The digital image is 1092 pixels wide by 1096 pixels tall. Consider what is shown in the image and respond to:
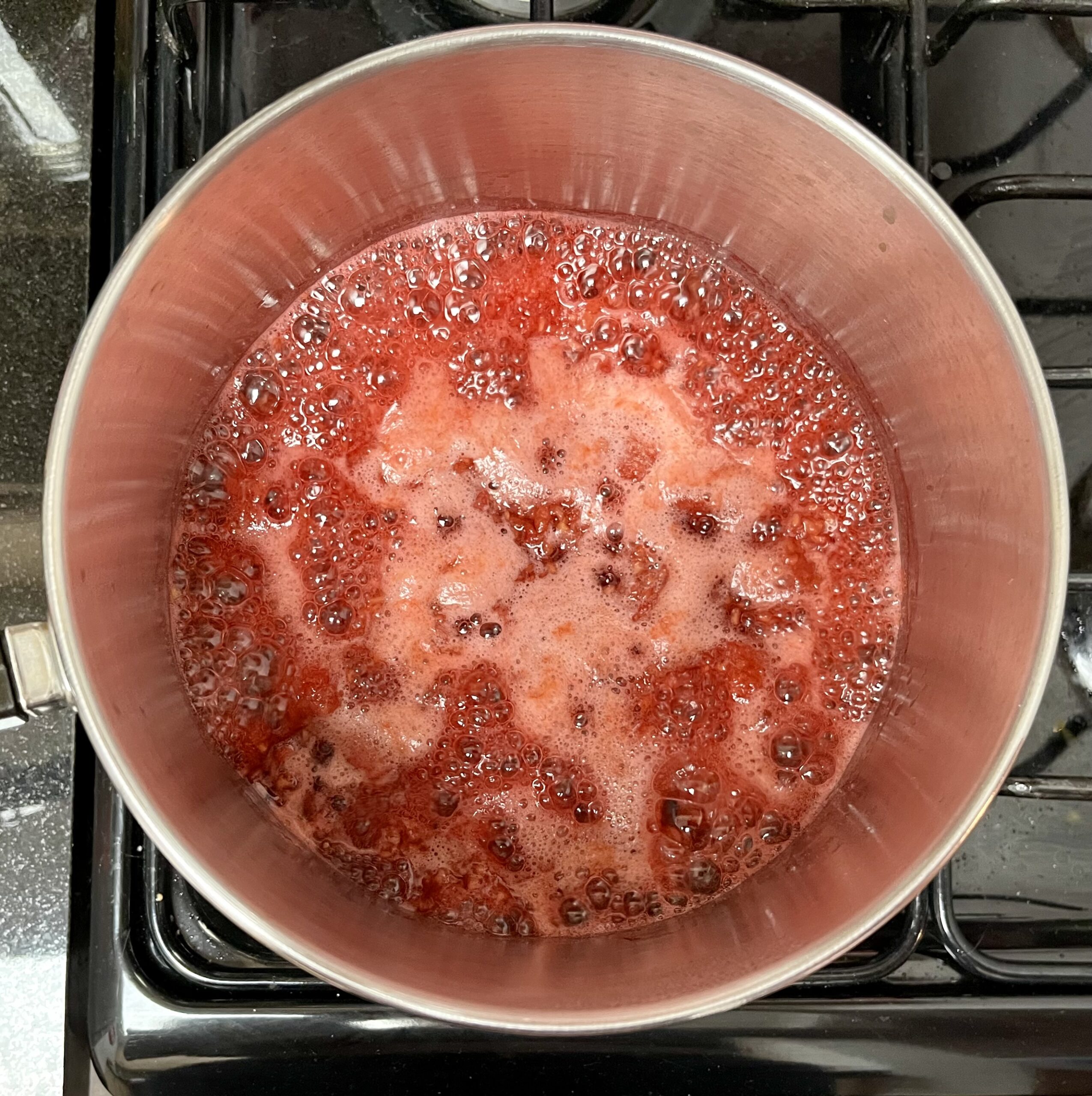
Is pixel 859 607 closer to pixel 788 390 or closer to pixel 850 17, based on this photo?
pixel 788 390

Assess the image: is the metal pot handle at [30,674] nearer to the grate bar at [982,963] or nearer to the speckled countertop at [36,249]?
the speckled countertop at [36,249]

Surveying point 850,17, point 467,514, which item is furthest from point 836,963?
point 850,17

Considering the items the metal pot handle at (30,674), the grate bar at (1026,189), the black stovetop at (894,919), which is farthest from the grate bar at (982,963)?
the metal pot handle at (30,674)

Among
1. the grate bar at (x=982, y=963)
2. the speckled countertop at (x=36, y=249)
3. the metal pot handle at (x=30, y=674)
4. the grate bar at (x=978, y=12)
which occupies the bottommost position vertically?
the grate bar at (x=982, y=963)

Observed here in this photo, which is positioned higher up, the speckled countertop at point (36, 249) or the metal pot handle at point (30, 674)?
the speckled countertop at point (36, 249)

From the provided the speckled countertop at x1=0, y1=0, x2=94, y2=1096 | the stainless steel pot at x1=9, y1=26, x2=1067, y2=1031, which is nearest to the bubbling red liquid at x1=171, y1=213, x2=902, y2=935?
the stainless steel pot at x1=9, y1=26, x2=1067, y2=1031

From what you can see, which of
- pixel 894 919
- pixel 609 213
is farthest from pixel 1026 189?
pixel 894 919

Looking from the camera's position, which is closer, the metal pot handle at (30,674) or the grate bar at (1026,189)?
the metal pot handle at (30,674)
